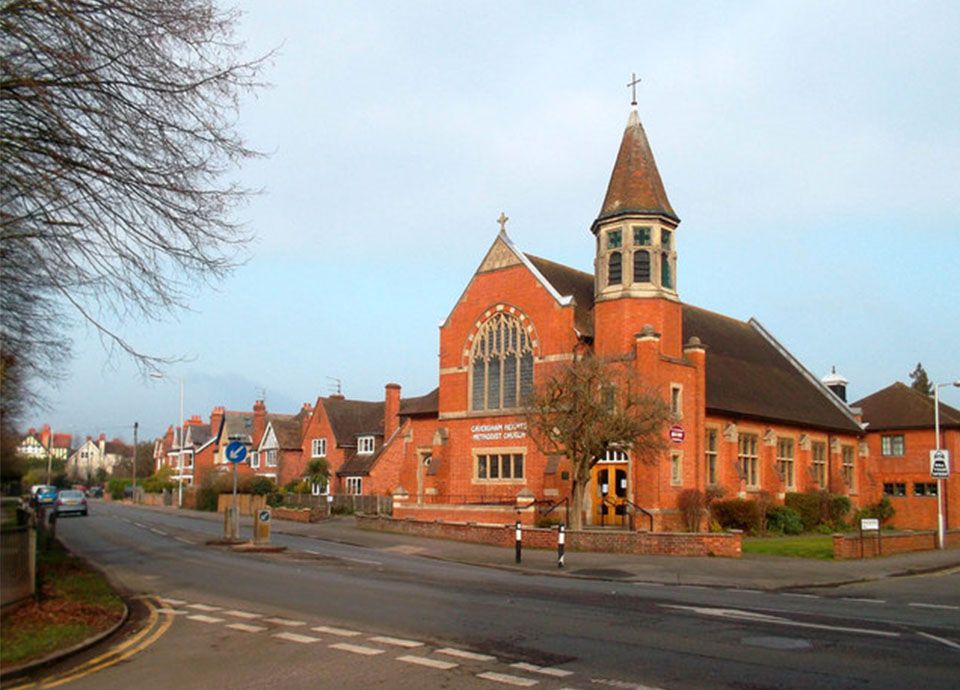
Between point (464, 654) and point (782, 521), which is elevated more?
point (464, 654)

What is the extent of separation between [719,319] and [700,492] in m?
18.7

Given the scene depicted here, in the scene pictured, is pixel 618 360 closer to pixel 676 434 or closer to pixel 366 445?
pixel 676 434

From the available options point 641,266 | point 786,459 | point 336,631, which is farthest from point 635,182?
point 336,631

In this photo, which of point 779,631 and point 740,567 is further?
point 740,567

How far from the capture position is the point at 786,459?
42875 mm

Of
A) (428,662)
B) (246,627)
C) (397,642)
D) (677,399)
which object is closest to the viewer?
(428,662)

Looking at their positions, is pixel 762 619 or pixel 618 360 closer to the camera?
pixel 762 619

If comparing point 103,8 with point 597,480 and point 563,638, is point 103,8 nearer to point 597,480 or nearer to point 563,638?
point 563,638

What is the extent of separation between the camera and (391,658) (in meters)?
9.92

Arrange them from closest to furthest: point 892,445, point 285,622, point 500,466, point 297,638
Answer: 1. point 297,638
2. point 285,622
3. point 500,466
4. point 892,445

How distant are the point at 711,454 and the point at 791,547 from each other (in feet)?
27.8

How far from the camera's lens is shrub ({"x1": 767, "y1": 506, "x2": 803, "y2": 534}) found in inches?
1474

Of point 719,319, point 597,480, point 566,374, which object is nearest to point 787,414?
point 719,319

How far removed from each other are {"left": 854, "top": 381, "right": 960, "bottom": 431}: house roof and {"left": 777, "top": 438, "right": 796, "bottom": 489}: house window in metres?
8.96
